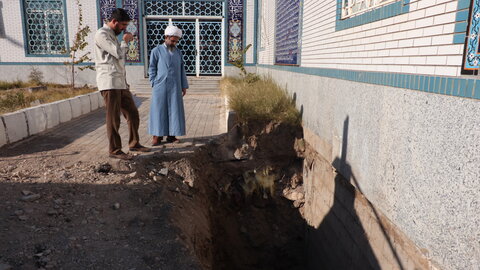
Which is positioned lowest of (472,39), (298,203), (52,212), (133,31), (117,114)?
(298,203)

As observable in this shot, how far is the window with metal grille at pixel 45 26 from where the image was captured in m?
14.1

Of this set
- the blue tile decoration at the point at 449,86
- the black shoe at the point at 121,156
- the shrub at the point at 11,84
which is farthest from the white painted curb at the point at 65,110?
the shrub at the point at 11,84

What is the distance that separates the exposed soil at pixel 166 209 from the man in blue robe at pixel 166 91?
62cm

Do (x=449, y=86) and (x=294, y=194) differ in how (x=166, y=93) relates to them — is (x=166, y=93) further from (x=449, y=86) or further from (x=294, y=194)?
(x=449, y=86)

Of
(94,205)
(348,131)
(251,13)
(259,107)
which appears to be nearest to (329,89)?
(348,131)

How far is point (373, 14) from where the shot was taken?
12.7ft

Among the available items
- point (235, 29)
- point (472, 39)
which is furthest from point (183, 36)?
point (472, 39)

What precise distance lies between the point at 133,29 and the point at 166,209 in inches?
466

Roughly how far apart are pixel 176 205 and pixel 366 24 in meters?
2.91

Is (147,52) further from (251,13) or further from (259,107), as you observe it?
(259,107)

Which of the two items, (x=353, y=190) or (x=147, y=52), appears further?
(x=147, y=52)

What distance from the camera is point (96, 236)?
10.5 ft

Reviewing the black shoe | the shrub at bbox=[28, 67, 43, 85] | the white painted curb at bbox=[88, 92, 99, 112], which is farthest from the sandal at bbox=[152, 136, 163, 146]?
the shrub at bbox=[28, 67, 43, 85]

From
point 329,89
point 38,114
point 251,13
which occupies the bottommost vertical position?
point 38,114
